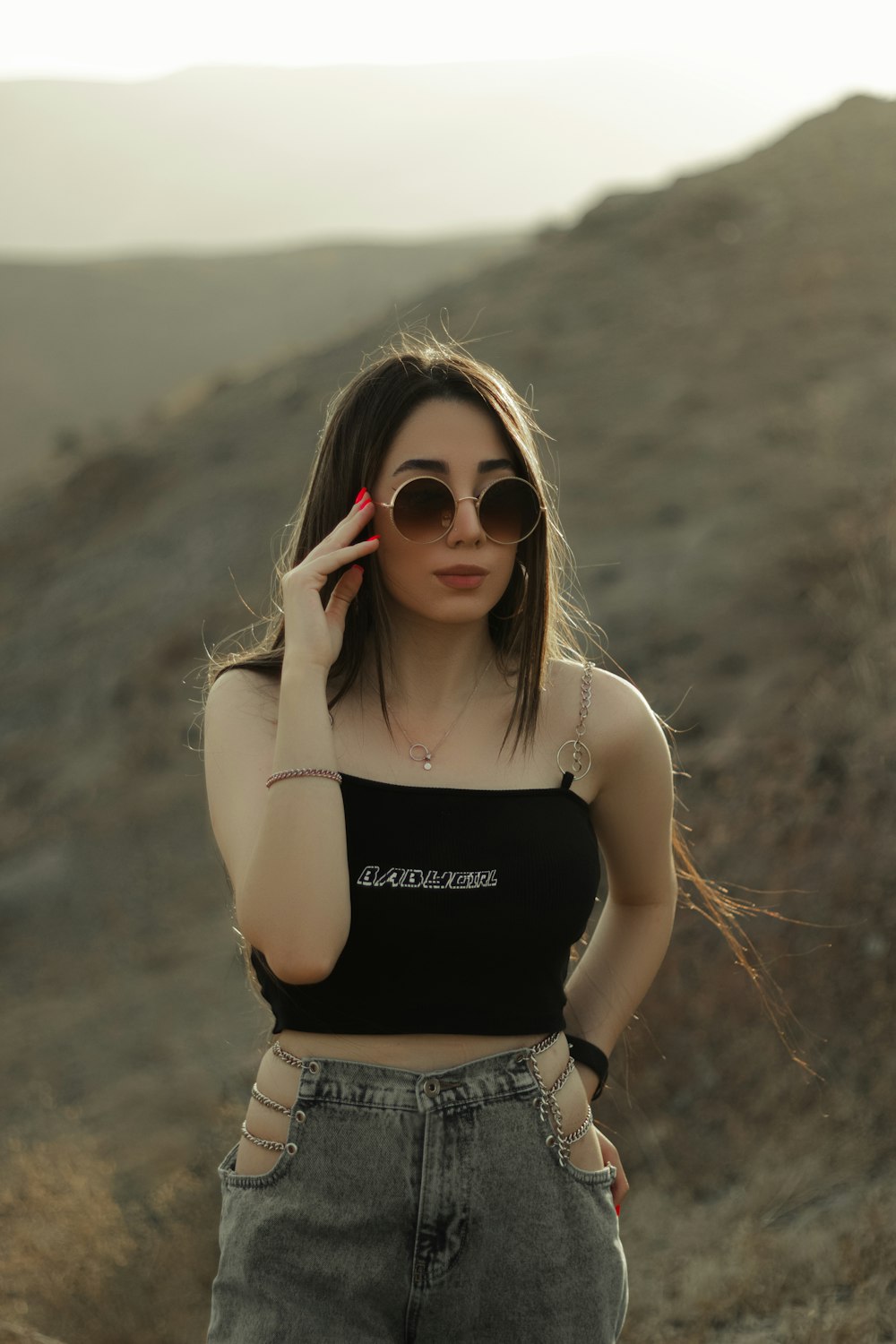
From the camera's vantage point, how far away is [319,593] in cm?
228

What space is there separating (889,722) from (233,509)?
1483 centimetres

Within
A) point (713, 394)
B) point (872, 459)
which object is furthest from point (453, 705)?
point (713, 394)

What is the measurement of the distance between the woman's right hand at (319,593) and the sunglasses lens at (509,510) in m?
0.19

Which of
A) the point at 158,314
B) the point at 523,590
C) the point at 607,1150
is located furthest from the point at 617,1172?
the point at 158,314

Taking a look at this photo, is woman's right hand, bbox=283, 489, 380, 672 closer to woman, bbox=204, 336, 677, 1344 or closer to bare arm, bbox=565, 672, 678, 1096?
woman, bbox=204, 336, 677, 1344

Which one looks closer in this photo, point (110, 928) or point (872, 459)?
point (110, 928)

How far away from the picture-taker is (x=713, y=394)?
56.4 ft

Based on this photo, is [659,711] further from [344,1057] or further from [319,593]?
[344,1057]

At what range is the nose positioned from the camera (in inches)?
87.1

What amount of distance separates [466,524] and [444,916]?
0.63m

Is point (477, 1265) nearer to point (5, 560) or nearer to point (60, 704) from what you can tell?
point (60, 704)

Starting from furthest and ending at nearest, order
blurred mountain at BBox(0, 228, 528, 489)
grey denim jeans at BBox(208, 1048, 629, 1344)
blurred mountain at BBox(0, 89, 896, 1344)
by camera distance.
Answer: blurred mountain at BBox(0, 228, 528, 489) < blurred mountain at BBox(0, 89, 896, 1344) < grey denim jeans at BBox(208, 1048, 629, 1344)

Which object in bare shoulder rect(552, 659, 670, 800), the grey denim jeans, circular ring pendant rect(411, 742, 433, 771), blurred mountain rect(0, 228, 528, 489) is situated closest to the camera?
the grey denim jeans

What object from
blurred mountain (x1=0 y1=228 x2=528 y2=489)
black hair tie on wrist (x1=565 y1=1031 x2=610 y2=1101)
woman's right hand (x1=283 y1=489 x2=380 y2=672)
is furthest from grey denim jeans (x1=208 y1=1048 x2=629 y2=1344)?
blurred mountain (x1=0 y1=228 x2=528 y2=489)
